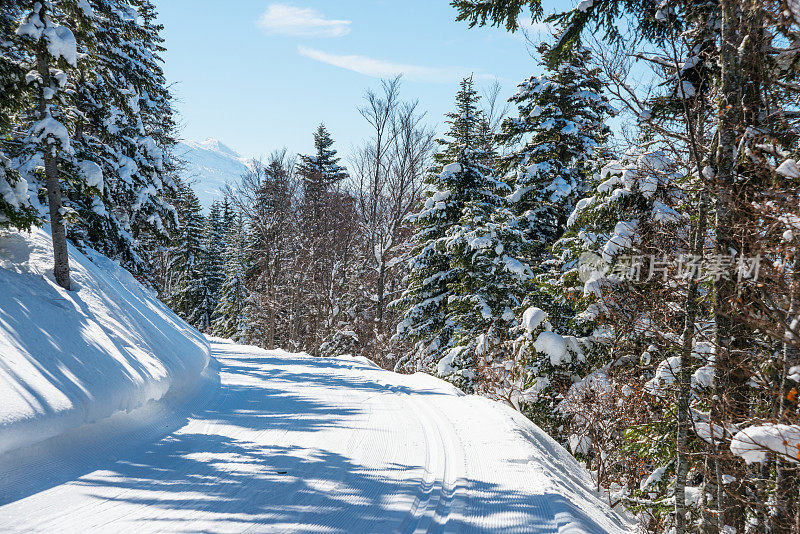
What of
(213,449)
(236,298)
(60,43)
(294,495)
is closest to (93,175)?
(60,43)

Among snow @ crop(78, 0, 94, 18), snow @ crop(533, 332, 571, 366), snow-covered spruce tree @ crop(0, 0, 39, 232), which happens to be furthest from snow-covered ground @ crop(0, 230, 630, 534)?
snow @ crop(78, 0, 94, 18)

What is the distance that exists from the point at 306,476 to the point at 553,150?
1320 cm

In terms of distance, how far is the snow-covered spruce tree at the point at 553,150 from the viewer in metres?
14.3

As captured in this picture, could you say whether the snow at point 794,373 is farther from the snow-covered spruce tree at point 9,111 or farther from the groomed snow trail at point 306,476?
the snow-covered spruce tree at point 9,111

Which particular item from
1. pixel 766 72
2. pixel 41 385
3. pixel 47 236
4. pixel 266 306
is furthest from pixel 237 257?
pixel 766 72

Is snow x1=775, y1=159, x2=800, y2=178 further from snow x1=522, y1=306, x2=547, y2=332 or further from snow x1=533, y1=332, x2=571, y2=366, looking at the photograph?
snow x1=522, y1=306, x2=547, y2=332

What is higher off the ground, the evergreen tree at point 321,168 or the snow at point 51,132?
the evergreen tree at point 321,168

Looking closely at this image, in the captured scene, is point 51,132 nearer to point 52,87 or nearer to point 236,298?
point 52,87

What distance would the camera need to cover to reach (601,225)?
28.9ft

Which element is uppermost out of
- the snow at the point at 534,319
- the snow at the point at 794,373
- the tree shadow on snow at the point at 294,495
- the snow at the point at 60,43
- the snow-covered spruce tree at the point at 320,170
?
the snow-covered spruce tree at the point at 320,170

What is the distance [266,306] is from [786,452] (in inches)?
1068

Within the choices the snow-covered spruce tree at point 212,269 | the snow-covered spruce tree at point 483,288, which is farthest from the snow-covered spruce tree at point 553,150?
the snow-covered spruce tree at point 212,269

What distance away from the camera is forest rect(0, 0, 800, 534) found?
15.0 ft

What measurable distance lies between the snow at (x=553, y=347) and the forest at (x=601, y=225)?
0.04 metres
